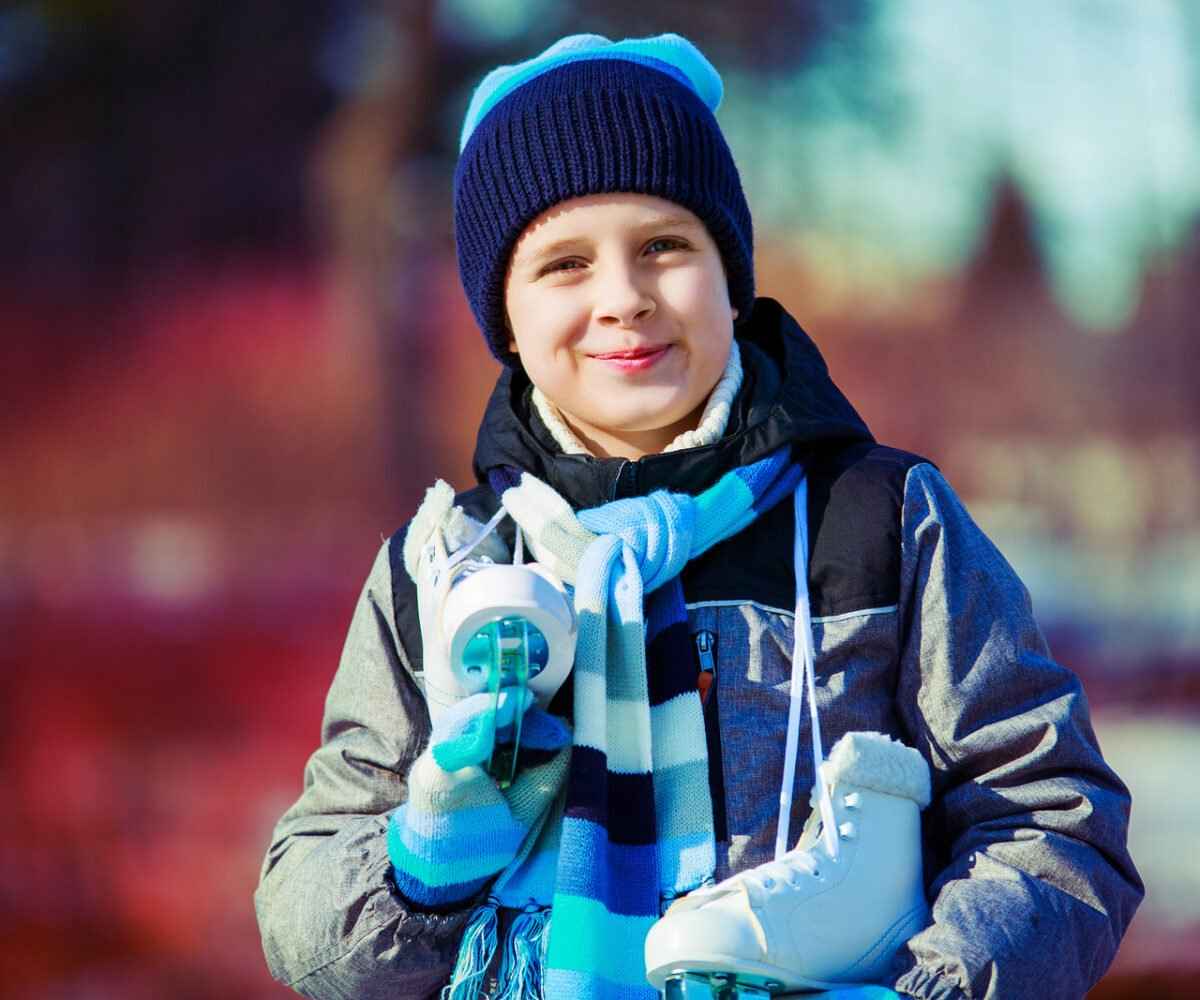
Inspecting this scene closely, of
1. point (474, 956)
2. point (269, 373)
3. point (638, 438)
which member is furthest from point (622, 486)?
point (269, 373)

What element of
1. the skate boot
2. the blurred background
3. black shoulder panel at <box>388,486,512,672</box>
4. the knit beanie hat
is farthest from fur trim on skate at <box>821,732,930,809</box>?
the blurred background

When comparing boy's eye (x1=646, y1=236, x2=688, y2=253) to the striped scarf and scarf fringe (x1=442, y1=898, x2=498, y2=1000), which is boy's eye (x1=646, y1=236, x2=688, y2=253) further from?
scarf fringe (x1=442, y1=898, x2=498, y2=1000)

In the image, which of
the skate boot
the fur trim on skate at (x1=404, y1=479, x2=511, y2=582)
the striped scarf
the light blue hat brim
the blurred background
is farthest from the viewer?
the blurred background

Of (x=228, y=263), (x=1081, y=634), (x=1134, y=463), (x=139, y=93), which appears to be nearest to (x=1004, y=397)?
(x=1134, y=463)

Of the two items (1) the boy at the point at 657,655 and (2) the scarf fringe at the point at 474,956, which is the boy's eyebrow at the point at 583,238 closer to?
(1) the boy at the point at 657,655

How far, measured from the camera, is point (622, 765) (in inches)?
47.7

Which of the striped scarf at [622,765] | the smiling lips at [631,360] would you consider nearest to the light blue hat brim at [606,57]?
the smiling lips at [631,360]

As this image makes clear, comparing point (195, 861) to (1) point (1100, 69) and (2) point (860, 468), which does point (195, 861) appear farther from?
(1) point (1100, 69)

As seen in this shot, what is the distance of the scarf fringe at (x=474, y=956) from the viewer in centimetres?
119

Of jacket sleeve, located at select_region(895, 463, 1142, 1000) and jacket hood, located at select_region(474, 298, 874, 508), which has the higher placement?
jacket hood, located at select_region(474, 298, 874, 508)

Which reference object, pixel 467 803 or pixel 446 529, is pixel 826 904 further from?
pixel 446 529

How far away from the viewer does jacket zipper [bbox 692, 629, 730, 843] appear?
4.01ft

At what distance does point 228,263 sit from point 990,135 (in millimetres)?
1442

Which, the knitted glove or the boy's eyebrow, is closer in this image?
the knitted glove
